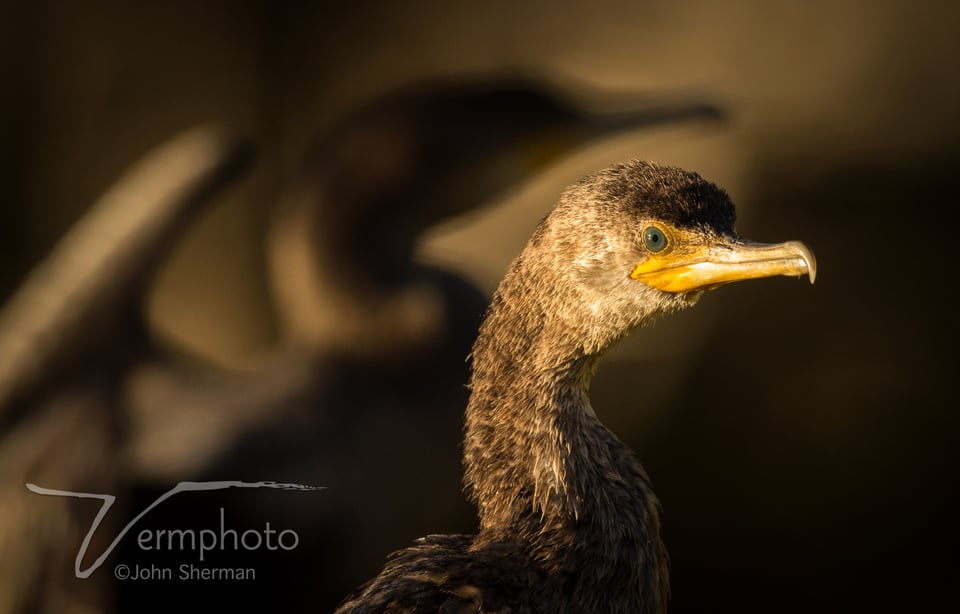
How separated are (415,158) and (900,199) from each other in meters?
1.31

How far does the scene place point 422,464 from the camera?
2559mm

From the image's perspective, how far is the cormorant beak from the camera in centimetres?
122

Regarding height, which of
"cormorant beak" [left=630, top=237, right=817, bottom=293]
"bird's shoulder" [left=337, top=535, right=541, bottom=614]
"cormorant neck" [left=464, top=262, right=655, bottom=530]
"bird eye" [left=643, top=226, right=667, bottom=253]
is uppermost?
"bird eye" [left=643, top=226, right=667, bottom=253]

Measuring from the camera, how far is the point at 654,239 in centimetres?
127

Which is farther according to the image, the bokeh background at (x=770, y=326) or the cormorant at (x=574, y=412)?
the bokeh background at (x=770, y=326)

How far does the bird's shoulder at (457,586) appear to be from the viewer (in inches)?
47.9
